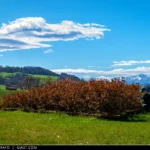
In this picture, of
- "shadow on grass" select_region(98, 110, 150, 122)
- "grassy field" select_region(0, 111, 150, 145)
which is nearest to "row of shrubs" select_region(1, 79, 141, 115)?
"shadow on grass" select_region(98, 110, 150, 122)

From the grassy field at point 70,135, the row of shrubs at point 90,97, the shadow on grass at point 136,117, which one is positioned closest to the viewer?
the grassy field at point 70,135

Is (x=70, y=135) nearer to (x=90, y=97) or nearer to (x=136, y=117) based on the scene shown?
(x=90, y=97)

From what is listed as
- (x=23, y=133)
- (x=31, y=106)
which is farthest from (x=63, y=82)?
(x=23, y=133)

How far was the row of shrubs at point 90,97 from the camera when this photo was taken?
25109 mm

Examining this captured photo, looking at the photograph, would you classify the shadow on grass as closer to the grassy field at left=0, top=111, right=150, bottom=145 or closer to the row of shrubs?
the row of shrubs

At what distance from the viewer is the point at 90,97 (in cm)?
2520

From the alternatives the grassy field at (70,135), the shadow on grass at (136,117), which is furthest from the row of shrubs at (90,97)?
the grassy field at (70,135)

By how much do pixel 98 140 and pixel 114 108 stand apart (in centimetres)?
1172

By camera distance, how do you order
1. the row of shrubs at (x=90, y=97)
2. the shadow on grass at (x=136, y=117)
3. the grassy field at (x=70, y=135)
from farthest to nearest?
1. the row of shrubs at (x=90, y=97)
2. the shadow on grass at (x=136, y=117)
3. the grassy field at (x=70, y=135)

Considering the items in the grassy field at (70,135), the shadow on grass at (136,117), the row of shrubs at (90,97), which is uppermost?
the row of shrubs at (90,97)

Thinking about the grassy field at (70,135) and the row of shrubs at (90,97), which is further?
the row of shrubs at (90,97)

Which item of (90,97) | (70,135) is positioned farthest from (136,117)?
(70,135)

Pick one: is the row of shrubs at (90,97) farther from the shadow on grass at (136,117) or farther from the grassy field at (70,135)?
the grassy field at (70,135)

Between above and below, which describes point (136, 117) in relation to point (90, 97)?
below
